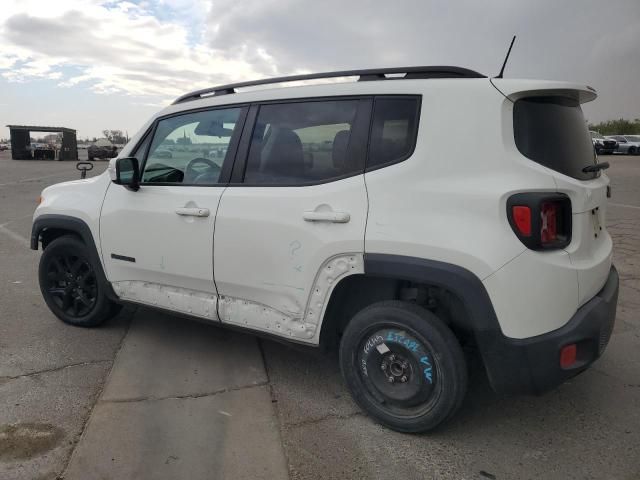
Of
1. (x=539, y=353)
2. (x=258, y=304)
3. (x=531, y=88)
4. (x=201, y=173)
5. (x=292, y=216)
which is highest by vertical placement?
(x=531, y=88)

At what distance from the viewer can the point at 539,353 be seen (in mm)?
2334

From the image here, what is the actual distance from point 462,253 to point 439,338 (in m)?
0.45

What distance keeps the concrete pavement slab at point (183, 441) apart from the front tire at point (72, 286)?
49.9 inches

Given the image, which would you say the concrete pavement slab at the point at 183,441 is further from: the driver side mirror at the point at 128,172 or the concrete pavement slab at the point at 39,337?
the driver side mirror at the point at 128,172

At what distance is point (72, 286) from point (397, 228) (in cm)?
292

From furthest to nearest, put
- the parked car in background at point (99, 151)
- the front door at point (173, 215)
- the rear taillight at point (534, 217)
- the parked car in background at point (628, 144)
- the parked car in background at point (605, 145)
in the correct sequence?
the parked car in background at point (99, 151), the parked car in background at point (628, 144), the parked car in background at point (605, 145), the front door at point (173, 215), the rear taillight at point (534, 217)

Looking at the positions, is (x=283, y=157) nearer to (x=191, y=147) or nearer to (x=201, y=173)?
(x=201, y=173)

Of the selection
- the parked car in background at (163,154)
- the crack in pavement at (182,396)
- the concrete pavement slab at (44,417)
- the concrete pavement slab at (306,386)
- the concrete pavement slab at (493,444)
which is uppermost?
the parked car in background at (163,154)

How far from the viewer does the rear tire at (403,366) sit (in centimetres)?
250

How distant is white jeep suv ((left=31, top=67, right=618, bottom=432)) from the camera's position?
2.34 m

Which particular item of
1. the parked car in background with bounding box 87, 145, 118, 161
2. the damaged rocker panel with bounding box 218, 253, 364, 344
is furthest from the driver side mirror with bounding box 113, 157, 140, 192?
the parked car in background with bounding box 87, 145, 118, 161

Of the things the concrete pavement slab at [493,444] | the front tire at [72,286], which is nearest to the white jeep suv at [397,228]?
the concrete pavement slab at [493,444]

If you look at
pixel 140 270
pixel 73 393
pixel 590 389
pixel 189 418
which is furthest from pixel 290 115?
pixel 590 389

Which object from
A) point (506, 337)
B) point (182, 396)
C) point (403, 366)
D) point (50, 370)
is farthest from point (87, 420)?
point (506, 337)
